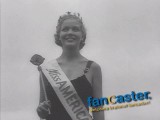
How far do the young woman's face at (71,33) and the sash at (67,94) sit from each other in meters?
0.44

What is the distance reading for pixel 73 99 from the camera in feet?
18.1

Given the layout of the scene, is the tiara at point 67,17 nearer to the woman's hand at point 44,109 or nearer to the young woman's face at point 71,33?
the young woman's face at point 71,33

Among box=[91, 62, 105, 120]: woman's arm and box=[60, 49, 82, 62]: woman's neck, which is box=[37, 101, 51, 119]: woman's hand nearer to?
box=[91, 62, 105, 120]: woman's arm

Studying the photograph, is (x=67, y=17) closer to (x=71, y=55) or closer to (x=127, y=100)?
(x=71, y=55)

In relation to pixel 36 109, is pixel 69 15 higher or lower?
higher

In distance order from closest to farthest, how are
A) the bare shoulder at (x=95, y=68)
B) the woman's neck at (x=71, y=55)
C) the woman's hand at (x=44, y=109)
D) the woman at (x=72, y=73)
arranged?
1. the woman's hand at (x=44, y=109)
2. the woman at (x=72, y=73)
3. the bare shoulder at (x=95, y=68)
4. the woman's neck at (x=71, y=55)

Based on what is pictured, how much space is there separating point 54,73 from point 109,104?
3.28ft

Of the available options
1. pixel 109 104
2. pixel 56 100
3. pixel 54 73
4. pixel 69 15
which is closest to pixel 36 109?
pixel 56 100

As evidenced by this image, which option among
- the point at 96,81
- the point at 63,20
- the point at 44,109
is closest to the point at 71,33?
the point at 63,20

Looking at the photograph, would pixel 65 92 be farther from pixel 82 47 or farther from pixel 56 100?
pixel 82 47

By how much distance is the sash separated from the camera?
543 centimetres

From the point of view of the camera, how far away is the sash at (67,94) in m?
5.43

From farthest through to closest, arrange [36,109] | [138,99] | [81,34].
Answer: [138,99], [81,34], [36,109]

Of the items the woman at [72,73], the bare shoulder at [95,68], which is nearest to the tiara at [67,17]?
the woman at [72,73]
